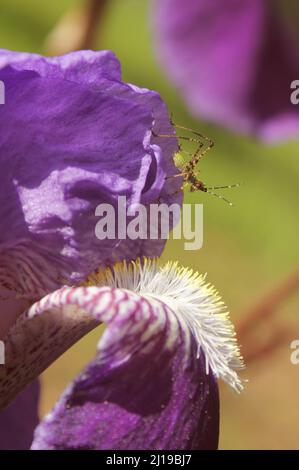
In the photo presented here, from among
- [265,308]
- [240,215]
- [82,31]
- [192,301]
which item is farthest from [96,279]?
[240,215]

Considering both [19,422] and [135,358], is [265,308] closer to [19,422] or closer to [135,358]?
[19,422]

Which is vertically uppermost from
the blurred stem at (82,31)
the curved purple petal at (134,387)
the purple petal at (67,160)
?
the blurred stem at (82,31)

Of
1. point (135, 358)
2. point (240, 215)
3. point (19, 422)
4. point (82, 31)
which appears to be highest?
point (82, 31)

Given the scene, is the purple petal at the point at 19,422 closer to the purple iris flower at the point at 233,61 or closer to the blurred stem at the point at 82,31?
the blurred stem at the point at 82,31

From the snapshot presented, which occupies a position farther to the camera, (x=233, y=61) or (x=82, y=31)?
(x=233, y=61)

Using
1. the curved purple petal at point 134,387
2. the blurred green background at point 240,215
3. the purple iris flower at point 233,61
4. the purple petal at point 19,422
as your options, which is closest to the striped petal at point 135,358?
the curved purple petal at point 134,387

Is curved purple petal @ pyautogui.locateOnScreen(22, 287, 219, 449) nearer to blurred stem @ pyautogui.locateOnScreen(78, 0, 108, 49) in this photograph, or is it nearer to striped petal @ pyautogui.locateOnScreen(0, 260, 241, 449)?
striped petal @ pyautogui.locateOnScreen(0, 260, 241, 449)
